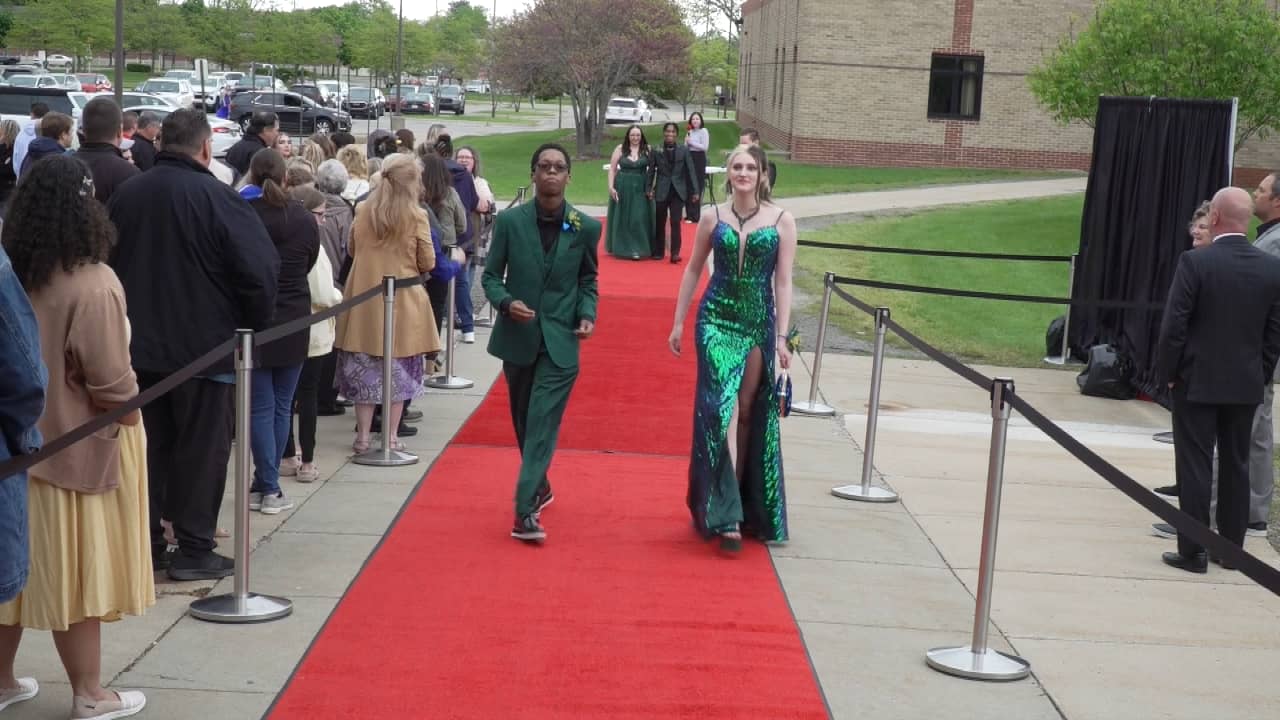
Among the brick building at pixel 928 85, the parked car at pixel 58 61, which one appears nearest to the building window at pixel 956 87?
the brick building at pixel 928 85

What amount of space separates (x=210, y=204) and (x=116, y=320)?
164 cm

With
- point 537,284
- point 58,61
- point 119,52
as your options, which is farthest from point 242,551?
point 58,61

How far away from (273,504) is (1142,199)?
30.5 feet

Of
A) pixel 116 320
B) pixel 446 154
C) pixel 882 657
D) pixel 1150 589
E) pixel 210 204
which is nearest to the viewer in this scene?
pixel 116 320

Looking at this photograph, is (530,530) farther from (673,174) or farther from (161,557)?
(673,174)

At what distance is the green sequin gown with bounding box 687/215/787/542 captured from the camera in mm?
7672

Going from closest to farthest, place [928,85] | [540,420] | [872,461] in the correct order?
[540,420] < [872,461] < [928,85]

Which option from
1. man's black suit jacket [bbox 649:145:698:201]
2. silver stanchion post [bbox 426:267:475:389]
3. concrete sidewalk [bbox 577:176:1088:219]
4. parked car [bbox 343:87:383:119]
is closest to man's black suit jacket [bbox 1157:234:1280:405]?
silver stanchion post [bbox 426:267:475:389]

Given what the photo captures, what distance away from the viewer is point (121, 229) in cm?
680

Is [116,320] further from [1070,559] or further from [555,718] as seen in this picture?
[1070,559]

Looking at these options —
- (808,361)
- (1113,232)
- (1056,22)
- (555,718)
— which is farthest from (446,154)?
(1056,22)

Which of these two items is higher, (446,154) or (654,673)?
(446,154)

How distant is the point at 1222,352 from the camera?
7727 millimetres

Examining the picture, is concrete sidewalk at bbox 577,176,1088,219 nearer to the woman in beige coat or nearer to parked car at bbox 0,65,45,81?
the woman in beige coat
